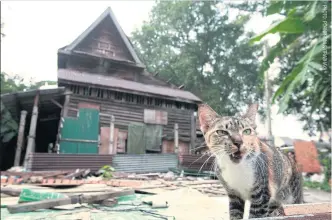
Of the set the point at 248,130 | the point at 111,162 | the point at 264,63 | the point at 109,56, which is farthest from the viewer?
the point at 111,162

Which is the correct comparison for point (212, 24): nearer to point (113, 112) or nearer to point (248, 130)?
point (248, 130)

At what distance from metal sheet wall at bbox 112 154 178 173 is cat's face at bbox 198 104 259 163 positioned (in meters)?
7.66

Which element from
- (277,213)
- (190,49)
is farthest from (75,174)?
(277,213)

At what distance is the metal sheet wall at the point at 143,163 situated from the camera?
346 inches

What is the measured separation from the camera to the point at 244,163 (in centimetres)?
110

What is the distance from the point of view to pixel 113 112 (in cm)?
795

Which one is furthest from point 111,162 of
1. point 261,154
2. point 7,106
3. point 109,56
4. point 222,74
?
point 261,154

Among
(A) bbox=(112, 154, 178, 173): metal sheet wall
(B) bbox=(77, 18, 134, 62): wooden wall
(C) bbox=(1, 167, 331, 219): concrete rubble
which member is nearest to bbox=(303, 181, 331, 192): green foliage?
(C) bbox=(1, 167, 331, 219): concrete rubble

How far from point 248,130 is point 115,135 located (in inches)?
401

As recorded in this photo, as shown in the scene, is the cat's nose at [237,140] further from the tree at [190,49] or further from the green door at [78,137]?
the green door at [78,137]

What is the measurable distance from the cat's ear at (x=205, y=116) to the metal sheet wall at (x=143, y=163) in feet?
25.1

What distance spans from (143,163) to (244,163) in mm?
8087

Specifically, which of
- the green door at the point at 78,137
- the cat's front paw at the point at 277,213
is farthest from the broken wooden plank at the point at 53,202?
the green door at the point at 78,137

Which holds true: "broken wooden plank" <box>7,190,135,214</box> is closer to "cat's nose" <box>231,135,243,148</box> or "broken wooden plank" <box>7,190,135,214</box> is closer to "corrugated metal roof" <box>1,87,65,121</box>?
"cat's nose" <box>231,135,243,148</box>
